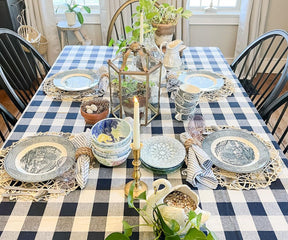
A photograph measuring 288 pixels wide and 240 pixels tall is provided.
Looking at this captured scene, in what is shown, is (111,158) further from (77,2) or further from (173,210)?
(77,2)

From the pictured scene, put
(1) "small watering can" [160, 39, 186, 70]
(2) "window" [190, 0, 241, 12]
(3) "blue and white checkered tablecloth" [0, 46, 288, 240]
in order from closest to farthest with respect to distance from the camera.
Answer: (3) "blue and white checkered tablecloth" [0, 46, 288, 240] → (1) "small watering can" [160, 39, 186, 70] → (2) "window" [190, 0, 241, 12]

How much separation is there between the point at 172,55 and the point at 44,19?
1.82 meters

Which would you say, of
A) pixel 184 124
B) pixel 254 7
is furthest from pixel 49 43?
pixel 184 124

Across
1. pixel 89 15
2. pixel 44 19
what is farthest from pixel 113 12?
pixel 44 19

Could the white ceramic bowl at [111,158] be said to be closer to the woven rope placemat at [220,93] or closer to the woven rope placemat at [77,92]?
the woven rope placemat at [77,92]

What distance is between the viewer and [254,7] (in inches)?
113

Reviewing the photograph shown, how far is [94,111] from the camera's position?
49.4 inches

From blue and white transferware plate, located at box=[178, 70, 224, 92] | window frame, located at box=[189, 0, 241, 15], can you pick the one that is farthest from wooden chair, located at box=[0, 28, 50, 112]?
window frame, located at box=[189, 0, 241, 15]

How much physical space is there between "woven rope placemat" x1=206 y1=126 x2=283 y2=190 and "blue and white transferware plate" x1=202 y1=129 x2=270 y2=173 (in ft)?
0.06

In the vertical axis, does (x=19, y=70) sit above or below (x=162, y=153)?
above

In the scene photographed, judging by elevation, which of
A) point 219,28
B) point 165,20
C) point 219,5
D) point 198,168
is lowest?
point 219,28

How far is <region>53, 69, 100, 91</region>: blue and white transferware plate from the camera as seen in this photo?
148 cm

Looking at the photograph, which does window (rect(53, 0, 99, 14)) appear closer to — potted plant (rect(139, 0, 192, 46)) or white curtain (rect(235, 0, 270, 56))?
white curtain (rect(235, 0, 270, 56))

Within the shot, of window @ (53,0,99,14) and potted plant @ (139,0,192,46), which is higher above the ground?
potted plant @ (139,0,192,46)
